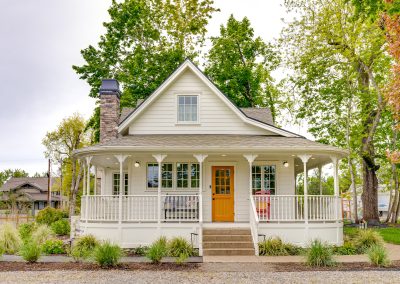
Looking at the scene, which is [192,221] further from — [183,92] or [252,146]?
[183,92]

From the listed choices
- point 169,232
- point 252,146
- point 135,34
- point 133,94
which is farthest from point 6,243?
point 135,34

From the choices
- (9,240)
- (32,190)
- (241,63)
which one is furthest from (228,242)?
(32,190)

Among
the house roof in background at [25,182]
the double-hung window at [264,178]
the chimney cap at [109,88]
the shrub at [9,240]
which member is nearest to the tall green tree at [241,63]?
the chimney cap at [109,88]

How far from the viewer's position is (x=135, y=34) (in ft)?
109

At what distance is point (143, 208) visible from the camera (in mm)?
16438

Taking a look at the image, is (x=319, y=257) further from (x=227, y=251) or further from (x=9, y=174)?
(x=9, y=174)

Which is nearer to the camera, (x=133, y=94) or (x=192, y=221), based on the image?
(x=192, y=221)

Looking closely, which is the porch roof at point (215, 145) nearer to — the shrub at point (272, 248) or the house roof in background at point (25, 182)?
the shrub at point (272, 248)

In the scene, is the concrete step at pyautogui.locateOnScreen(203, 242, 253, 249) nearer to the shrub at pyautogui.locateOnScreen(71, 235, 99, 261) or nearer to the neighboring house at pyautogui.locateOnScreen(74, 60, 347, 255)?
the neighboring house at pyautogui.locateOnScreen(74, 60, 347, 255)

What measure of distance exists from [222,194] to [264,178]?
1779mm

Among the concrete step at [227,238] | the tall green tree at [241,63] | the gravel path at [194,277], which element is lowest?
the gravel path at [194,277]

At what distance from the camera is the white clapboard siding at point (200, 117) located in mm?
19578

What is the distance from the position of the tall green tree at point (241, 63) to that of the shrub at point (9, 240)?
763 inches

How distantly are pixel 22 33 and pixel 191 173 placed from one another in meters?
9.04
